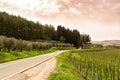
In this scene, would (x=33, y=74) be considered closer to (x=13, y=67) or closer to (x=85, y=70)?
(x=13, y=67)

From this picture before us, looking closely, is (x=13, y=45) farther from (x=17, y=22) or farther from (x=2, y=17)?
(x=17, y=22)

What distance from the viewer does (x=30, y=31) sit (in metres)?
146

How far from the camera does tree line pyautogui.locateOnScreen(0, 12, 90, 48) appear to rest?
11950 cm

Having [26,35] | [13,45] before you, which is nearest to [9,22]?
[26,35]

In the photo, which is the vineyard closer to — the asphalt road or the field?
the field

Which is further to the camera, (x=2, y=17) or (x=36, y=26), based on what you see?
(x=36, y=26)

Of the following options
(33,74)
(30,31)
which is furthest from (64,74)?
(30,31)

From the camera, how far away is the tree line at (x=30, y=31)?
392 feet

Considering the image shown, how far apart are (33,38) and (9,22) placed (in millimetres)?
27417

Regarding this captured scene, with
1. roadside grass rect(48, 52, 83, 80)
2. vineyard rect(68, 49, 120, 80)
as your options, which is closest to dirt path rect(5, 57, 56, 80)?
roadside grass rect(48, 52, 83, 80)

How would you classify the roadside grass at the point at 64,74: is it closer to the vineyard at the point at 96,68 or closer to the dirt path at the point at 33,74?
the dirt path at the point at 33,74

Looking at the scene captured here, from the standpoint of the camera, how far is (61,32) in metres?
165

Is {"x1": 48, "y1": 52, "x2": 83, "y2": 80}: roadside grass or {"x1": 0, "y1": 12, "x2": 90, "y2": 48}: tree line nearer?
{"x1": 48, "y1": 52, "x2": 83, "y2": 80}: roadside grass

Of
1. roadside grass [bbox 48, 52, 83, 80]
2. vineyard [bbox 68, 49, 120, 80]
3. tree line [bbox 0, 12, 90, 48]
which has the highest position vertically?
tree line [bbox 0, 12, 90, 48]
